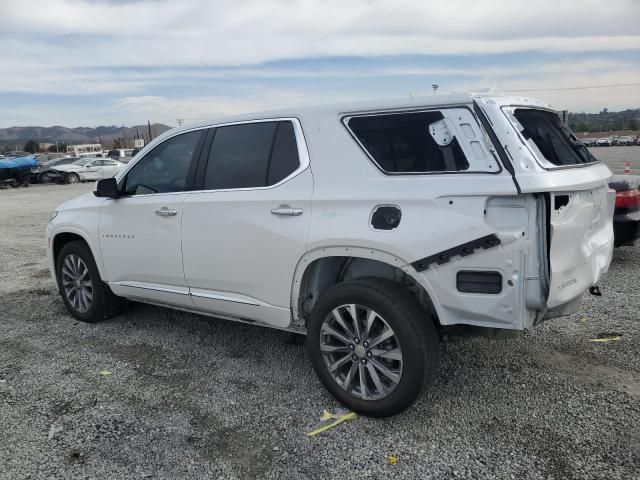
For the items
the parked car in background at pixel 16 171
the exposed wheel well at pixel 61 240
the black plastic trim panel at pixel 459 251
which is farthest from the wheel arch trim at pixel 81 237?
the parked car in background at pixel 16 171

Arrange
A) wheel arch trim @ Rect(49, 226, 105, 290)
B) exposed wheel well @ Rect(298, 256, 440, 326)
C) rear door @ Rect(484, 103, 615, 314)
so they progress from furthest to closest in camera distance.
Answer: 1. wheel arch trim @ Rect(49, 226, 105, 290)
2. exposed wheel well @ Rect(298, 256, 440, 326)
3. rear door @ Rect(484, 103, 615, 314)

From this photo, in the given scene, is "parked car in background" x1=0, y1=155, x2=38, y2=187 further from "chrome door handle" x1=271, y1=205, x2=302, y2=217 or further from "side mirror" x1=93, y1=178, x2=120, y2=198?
"chrome door handle" x1=271, y1=205, x2=302, y2=217

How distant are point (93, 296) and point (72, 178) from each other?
2659 centimetres

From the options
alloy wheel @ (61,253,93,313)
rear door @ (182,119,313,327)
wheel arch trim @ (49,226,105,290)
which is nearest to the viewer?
→ rear door @ (182,119,313,327)

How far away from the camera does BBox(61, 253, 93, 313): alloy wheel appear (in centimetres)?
528

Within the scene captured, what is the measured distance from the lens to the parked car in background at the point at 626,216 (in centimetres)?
624

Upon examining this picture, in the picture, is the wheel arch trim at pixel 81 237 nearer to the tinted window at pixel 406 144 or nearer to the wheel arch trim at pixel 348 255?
the wheel arch trim at pixel 348 255

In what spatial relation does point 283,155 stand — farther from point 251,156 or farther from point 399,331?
point 399,331

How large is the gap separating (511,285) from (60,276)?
4500mm

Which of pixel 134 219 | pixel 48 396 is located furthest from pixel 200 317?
pixel 48 396

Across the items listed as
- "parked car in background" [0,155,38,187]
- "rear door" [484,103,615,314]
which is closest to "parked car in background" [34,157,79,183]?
"parked car in background" [0,155,38,187]

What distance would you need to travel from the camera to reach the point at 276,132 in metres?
3.84

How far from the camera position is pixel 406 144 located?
325cm

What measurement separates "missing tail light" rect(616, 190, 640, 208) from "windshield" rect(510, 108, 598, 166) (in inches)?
123
